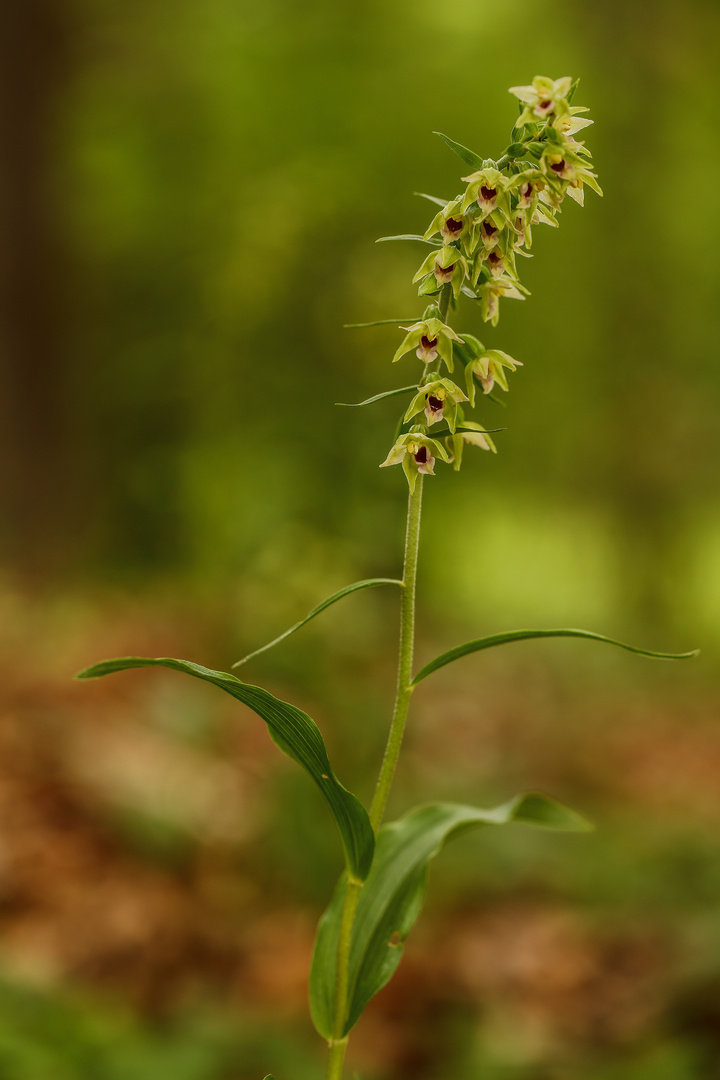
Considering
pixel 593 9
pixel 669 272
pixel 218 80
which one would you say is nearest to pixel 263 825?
pixel 669 272

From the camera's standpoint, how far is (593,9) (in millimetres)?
7367

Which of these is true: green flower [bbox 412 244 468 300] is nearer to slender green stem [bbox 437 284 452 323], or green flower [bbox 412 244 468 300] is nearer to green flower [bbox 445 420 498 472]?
slender green stem [bbox 437 284 452 323]

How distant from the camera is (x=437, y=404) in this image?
112 centimetres

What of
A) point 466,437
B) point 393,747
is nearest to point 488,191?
point 466,437

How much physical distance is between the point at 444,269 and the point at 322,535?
7.06 ft

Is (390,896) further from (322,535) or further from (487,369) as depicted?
(322,535)

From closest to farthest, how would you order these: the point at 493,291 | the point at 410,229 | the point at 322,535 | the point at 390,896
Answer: the point at 493,291 → the point at 390,896 → the point at 322,535 → the point at 410,229

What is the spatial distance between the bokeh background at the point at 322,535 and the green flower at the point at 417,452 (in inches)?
51.5

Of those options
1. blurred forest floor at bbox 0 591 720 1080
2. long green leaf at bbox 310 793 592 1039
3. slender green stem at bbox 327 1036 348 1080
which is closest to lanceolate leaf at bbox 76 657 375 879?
long green leaf at bbox 310 793 592 1039

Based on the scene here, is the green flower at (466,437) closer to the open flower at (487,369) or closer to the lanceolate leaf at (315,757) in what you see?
the open flower at (487,369)

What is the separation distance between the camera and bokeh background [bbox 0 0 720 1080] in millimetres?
2307

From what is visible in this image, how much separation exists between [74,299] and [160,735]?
4297 mm

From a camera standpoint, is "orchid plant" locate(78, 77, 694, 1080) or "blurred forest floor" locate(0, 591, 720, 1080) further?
"blurred forest floor" locate(0, 591, 720, 1080)

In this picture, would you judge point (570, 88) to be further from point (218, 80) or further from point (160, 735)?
point (218, 80)
